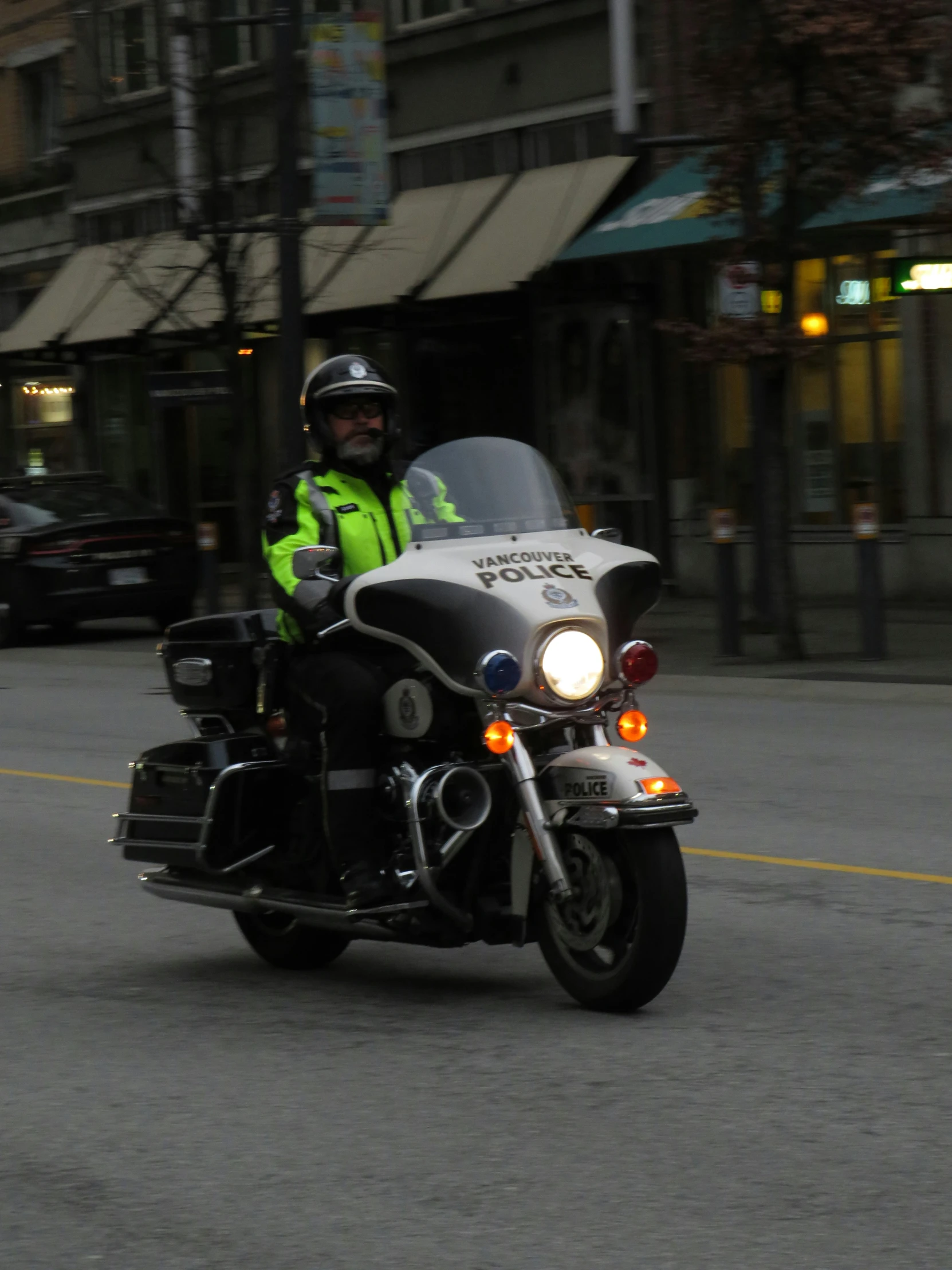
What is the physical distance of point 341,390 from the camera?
6379 millimetres

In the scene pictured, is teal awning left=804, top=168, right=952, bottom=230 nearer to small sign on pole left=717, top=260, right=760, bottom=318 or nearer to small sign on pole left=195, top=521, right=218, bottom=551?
small sign on pole left=717, top=260, right=760, bottom=318

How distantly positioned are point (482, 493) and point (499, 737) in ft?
2.51

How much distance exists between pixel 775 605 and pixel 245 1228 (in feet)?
42.2

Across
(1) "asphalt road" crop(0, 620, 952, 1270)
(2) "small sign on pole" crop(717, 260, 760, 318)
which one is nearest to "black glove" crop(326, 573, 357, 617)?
(1) "asphalt road" crop(0, 620, 952, 1270)

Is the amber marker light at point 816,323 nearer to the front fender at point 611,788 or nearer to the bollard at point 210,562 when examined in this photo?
the bollard at point 210,562

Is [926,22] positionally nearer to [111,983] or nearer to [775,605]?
[775,605]

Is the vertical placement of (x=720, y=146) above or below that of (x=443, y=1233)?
above

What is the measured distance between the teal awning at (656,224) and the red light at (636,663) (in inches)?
612

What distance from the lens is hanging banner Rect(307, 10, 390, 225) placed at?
19.8 m

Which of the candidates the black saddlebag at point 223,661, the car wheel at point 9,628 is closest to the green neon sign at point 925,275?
the car wheel at point 9,628

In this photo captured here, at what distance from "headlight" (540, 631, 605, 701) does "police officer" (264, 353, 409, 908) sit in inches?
23.2

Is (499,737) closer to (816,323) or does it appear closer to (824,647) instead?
(824,647)

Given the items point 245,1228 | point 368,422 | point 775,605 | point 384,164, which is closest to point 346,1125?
point 245,1228

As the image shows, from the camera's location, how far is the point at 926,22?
54.1 ft
